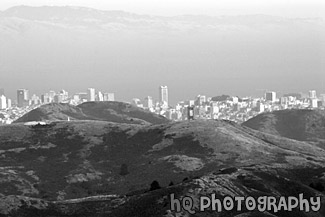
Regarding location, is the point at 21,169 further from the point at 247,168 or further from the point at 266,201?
the point at 266,201

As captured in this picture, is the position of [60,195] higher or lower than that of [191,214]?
lower

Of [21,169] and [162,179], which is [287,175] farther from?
[21,169]

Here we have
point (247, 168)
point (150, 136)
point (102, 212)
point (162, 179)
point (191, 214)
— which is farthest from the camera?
point (150, 136)

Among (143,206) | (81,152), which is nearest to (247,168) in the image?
(143,206)

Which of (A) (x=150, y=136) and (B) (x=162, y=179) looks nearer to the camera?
(B) (x=162, y=179)

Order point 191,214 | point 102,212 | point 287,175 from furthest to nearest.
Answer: point 287,175 < point 102,212 < point 191,214

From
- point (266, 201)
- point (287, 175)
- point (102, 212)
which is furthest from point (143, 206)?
point (287, 175)
